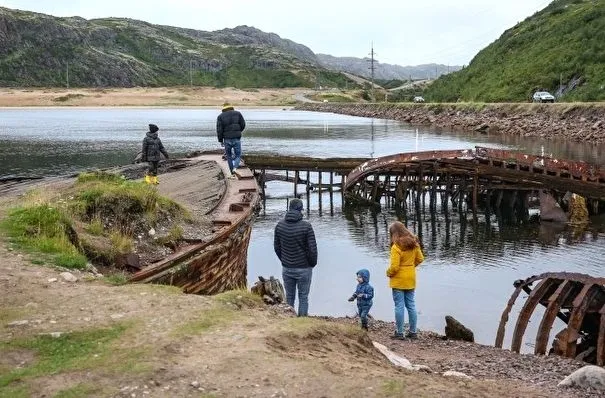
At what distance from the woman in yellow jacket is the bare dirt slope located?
7.15 ft

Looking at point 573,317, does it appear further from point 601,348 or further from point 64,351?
point 64,351

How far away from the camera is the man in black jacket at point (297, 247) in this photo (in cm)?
980

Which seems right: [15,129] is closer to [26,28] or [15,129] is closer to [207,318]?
[207,318]

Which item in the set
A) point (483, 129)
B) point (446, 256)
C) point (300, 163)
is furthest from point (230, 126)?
point (483, 129)

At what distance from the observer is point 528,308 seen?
13.1 meters

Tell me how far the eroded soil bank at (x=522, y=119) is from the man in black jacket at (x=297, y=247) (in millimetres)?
49813

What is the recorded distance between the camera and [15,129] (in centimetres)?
8000

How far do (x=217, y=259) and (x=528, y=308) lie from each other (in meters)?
6.15

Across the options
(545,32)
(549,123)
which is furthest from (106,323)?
(545,32)

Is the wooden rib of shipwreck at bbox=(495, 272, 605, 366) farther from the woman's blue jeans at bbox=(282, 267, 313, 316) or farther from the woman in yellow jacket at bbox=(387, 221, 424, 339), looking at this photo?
the woman's blue jeans at bbox=(282, 267, 313, 316)

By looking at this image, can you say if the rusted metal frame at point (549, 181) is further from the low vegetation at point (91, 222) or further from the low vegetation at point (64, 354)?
the low vegetation at point (64, 354)

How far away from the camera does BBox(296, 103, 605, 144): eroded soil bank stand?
2242 inches

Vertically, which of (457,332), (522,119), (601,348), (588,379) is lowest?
(457,332)

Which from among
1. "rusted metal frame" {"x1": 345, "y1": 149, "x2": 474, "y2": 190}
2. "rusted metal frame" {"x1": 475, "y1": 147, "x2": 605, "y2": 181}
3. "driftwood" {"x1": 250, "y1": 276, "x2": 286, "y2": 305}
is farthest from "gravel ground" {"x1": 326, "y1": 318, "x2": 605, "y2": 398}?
"rusted metal frame" {"x1": 345, "y1": 149, "x2": 474, "y2": 190}
